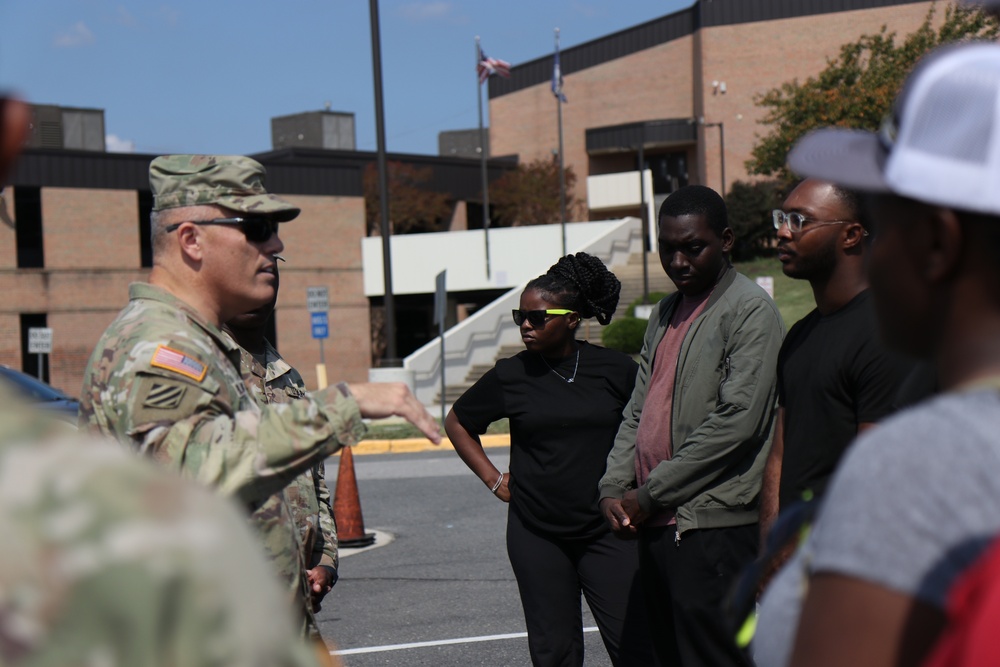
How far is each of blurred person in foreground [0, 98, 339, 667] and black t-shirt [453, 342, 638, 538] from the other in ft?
14.0

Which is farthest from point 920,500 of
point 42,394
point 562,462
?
point 42,394

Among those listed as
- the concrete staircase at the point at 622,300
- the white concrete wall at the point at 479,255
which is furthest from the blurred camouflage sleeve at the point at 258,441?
the white concrete wall at the point at 479,255

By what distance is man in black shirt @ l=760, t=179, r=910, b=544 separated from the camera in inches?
155

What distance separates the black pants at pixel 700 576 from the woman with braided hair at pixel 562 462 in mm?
536

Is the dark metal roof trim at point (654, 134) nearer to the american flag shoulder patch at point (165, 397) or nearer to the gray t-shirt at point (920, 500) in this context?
the american flag shoulder patch at point (165, 397)

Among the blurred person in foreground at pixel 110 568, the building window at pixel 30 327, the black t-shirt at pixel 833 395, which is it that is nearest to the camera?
the blurred person in foreground at pixel 110 568

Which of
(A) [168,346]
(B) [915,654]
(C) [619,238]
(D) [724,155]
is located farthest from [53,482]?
(D) [724,155]

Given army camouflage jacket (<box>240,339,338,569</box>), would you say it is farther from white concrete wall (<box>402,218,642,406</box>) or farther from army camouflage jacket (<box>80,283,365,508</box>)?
white concrete wall (<box>402,218,642,406</box>)

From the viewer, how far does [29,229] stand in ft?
132

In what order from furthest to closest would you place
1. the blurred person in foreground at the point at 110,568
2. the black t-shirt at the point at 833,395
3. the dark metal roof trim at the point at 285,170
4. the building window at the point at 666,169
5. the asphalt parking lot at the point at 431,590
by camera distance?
the building window at the point at 666,169, the dark metal roof trim at the point at 285,170, the asphalt parking lot at the point at 431,590, the black t-shirt at the point at 833,395, the blurred person in foreground at the point at 110,568

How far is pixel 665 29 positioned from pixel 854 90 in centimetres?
1687

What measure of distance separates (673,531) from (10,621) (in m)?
3.81

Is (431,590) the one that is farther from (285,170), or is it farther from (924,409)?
(285,170)

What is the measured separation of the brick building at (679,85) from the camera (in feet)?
173
